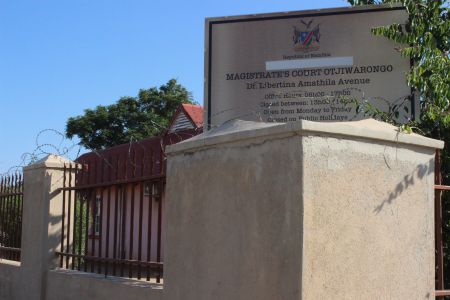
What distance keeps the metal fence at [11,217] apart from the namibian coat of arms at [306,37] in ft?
14.0

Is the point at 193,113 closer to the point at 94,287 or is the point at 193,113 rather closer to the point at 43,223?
the point at 43,223

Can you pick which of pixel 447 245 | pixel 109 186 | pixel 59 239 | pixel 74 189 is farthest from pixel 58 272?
pixel 447 245

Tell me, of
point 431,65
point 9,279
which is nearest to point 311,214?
point 431,65

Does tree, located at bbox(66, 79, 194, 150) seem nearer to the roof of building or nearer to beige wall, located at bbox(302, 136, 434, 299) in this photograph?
the roof of building

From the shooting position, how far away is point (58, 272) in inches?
290

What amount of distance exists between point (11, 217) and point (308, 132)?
667 centimetres

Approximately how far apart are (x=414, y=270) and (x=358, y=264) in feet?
1.78

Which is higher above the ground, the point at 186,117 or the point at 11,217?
the point at 186,117

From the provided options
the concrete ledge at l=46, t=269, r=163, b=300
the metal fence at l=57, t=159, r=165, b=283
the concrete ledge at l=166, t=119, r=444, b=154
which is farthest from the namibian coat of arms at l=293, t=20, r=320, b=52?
the concrete ledge at l=46, t=269, r=163, b=300

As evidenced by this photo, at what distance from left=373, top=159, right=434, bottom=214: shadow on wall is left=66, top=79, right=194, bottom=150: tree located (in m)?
36.0

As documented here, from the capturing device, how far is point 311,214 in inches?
151

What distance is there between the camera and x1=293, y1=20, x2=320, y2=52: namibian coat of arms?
286 inches

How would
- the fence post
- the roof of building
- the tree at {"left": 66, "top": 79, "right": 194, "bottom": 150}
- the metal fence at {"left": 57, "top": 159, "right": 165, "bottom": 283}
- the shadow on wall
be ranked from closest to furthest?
1. the shadow on wall
2. the metal fence at {"left": 57, "top": 159, "right": 165, "bottom": 283}
3. the fence post
4. the roof of building
5. the tree at {"left": 66, "top": 79, "right": 194, "bottom": 150}

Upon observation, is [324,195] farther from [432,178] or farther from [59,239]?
[59,239]
